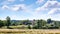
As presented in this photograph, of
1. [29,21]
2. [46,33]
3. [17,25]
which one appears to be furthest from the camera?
[29,21]

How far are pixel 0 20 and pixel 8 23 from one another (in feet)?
3.23

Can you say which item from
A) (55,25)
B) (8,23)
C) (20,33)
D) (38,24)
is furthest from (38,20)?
(20,33)

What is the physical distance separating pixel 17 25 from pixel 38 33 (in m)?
6.65

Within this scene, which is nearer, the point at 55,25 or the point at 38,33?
the point at 38,33

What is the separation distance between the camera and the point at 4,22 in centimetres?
1941

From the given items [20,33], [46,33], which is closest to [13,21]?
[20,33]

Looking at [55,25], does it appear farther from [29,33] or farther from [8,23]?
[29,33]

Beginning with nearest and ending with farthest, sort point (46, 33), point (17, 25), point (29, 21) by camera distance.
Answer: point (46, 33) < point (17, 25) < point (29, 21)

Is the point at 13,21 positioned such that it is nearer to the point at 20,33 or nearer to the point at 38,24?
the point at 38,24

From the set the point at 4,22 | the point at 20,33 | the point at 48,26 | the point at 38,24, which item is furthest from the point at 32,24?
the point at 20,33

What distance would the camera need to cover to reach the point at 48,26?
744 inches

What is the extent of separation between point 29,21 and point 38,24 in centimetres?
129

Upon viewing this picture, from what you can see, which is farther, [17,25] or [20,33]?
[17,25]

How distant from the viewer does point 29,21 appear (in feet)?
66.5
